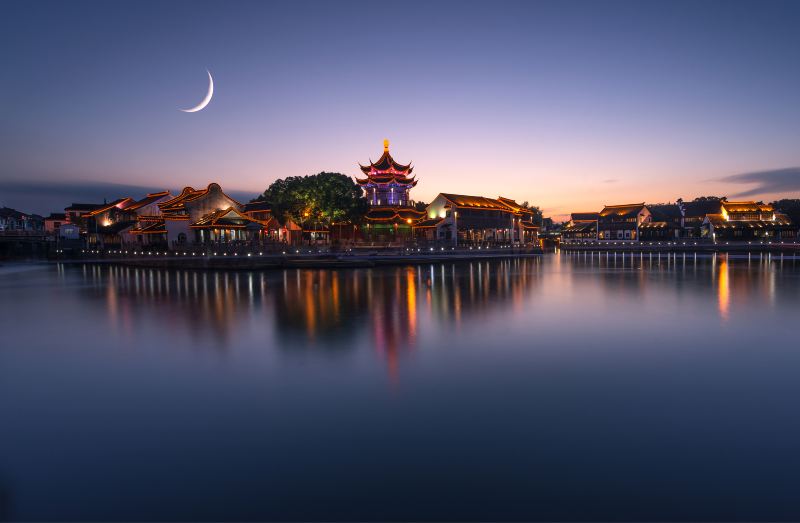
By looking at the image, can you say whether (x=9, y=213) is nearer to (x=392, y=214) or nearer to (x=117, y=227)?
(x=117, y=227)

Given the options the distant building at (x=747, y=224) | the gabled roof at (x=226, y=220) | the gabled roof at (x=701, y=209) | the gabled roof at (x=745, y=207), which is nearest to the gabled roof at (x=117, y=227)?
the gabled roof at (x=226, y=220)

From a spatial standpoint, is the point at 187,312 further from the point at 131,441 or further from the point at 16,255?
the point at 16,255

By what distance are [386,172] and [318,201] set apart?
53.6 ft

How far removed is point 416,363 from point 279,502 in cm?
585

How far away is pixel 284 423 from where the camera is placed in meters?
7.20

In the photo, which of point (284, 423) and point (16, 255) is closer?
point (284, 423)

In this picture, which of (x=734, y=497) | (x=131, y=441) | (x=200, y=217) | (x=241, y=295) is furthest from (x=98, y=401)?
(x=200, y=217)

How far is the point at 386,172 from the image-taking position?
201 ft

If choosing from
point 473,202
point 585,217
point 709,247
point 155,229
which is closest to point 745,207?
point 709,247

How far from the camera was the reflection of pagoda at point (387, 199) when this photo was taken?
54.5m

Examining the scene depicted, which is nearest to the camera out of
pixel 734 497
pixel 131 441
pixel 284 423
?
pixel 734 497

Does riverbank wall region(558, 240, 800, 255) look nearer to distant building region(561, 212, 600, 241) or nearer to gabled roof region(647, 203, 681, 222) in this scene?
gabled roof region(647, 203, 681, 222)

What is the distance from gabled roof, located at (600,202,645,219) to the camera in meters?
78.1

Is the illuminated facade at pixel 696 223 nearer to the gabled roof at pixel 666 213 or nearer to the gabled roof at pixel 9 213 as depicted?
the gabled roof at pixel 666 213
